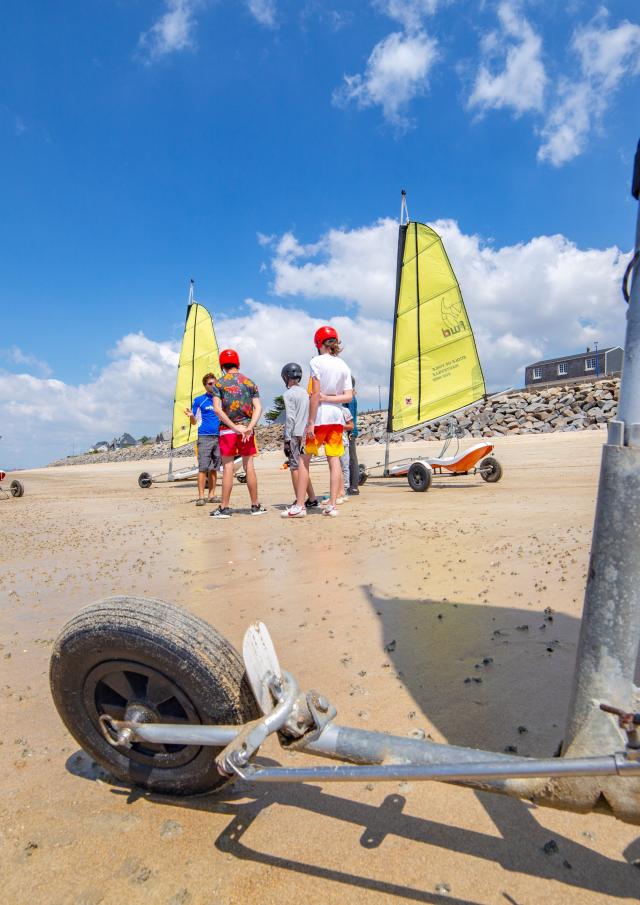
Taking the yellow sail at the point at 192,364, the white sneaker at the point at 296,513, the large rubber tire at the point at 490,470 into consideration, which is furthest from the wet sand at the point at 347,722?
the yellow sail at the point at 192,364

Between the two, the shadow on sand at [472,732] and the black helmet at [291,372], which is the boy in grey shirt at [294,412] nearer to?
the black helmet at [291,372]

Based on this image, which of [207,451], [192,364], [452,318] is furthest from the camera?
[192,364]

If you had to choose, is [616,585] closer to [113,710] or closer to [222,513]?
[113,710]

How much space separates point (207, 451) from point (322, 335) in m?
3.22

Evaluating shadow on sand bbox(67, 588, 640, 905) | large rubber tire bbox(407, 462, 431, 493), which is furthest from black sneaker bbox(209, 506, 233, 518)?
shadow on sand bbox(67, 588, 640, 905)

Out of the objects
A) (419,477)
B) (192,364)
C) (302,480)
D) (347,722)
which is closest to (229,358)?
(302,480)

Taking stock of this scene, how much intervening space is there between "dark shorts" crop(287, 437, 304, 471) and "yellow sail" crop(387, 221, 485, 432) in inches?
179

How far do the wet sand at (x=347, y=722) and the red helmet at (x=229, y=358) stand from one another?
2978 millimetres

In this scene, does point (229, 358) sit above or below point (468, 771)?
above

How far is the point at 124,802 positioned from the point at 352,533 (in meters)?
3.79

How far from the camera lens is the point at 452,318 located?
10.7 metres

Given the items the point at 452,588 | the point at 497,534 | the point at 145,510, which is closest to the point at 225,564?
the point at 452,588

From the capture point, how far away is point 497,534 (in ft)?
15.6

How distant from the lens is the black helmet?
7.15 meters
